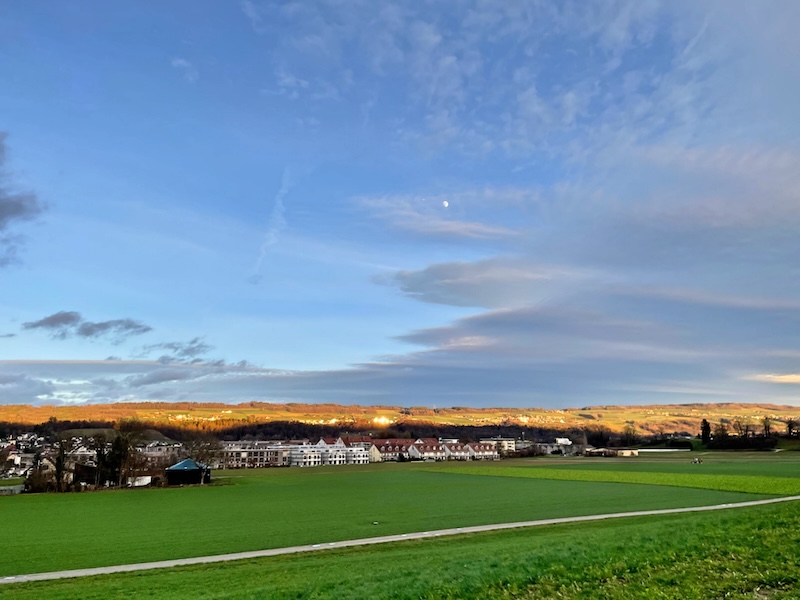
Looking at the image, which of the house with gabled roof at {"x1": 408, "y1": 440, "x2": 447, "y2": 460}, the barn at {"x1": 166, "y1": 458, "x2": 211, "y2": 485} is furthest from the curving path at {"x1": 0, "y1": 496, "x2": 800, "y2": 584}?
the house with gabled roof at {"x1": 408, "y1": 440, "x2": 447, "y2": 460}

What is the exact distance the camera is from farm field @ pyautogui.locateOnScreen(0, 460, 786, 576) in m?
29.7

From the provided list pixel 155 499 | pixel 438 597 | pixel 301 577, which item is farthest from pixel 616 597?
pixel 155 499

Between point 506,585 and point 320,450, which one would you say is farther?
point 320,450

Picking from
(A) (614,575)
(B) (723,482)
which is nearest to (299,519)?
(A) (614,575)

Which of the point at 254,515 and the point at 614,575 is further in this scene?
the point at 254,515

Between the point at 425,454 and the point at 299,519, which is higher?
the point at 299,519

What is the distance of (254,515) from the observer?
4441 centimetres

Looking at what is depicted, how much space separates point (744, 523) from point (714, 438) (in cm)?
20034

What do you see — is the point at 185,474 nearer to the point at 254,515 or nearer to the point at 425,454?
the point at 254,515

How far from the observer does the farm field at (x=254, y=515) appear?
97.6ft

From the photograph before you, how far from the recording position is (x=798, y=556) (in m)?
11.7

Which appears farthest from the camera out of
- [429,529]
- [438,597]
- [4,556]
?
[429,529]

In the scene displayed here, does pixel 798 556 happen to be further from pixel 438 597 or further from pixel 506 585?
pixel 438 597

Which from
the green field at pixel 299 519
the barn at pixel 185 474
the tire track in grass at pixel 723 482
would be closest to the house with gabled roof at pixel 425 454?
the barn at pixel 185 474
